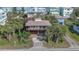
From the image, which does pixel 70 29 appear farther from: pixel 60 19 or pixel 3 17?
pixel 3 17

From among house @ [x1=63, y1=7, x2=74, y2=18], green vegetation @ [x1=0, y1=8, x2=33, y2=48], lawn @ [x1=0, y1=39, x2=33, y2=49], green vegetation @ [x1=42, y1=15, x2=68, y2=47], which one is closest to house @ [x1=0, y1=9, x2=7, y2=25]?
green vegetation @ [x1=0, y1=8, x2=33, y2=48]

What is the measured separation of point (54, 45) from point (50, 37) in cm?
10

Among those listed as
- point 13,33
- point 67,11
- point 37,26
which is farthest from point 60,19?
point 13,33

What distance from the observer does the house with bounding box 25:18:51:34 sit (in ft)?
9.90

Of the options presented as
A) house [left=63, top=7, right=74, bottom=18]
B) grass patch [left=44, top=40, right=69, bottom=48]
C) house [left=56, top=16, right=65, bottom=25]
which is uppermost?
house [left=63, top=7, right=74, bottom=18]

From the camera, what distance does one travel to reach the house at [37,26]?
119 inches

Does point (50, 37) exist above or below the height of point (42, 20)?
below

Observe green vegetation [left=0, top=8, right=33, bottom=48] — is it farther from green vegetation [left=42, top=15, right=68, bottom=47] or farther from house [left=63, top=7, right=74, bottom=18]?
house [left=63, top=7, right=74, bottom=18]

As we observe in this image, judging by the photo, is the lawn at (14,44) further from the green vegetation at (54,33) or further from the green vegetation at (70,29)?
the green vegetation at (70,29)
